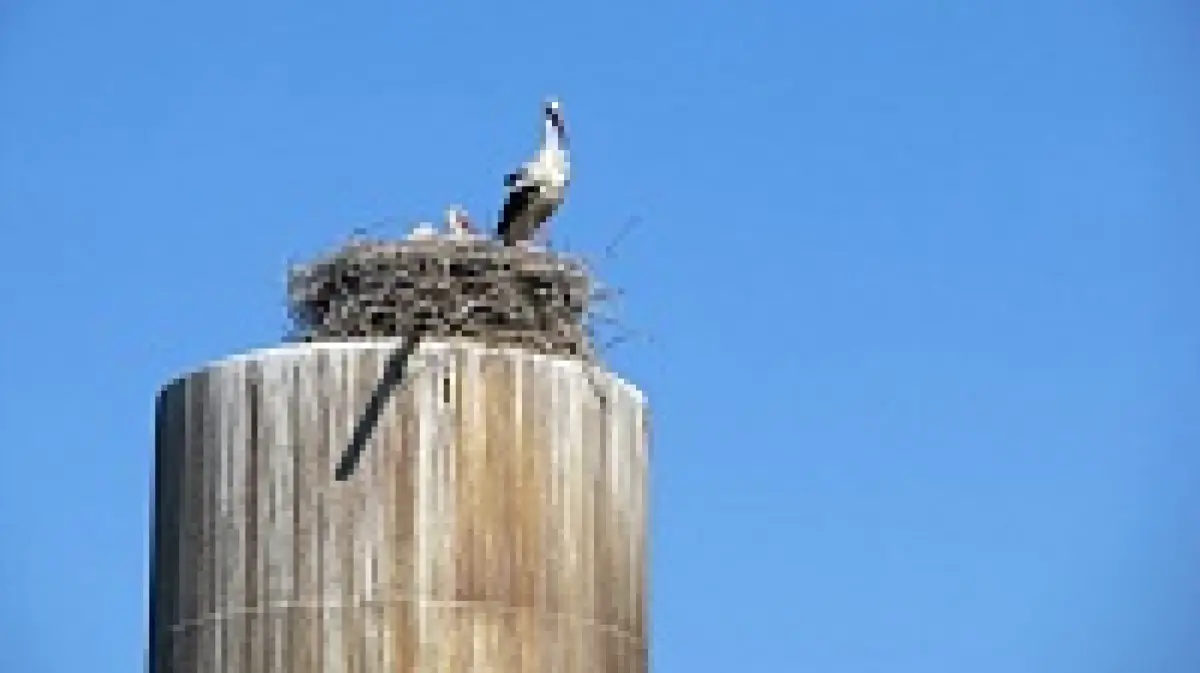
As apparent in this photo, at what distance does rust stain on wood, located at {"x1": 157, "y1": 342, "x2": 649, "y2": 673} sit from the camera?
120 feet

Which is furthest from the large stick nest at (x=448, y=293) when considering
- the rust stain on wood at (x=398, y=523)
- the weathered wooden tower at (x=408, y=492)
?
the rust stain on wood at (x=398, y=523)

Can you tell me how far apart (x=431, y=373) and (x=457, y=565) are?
1.29 m

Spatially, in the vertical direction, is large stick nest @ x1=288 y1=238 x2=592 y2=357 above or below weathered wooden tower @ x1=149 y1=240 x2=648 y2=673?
above

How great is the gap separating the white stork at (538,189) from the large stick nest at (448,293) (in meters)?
0.44

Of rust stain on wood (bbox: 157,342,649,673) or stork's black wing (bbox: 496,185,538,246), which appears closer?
rust stain on wood (bbox: 157,342,649,673)

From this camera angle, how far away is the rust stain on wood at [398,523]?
120 feet

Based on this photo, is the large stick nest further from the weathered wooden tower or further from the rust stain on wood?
the rust stain on wood

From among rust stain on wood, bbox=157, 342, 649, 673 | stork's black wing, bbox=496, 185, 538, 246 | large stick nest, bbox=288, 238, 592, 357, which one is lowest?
rust stain on wood, bbox=157, 342, 649, 673

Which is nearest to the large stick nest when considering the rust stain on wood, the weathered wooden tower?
the weathered wooden tower

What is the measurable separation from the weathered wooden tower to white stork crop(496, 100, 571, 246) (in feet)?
1.59

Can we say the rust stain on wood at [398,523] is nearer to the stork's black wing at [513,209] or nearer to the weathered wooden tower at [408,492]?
the weathered wooden tower at [408,492]

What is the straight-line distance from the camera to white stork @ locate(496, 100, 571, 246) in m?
37.9

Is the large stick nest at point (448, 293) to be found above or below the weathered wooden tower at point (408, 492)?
above

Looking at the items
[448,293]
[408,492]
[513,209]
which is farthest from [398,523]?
[513,209]
